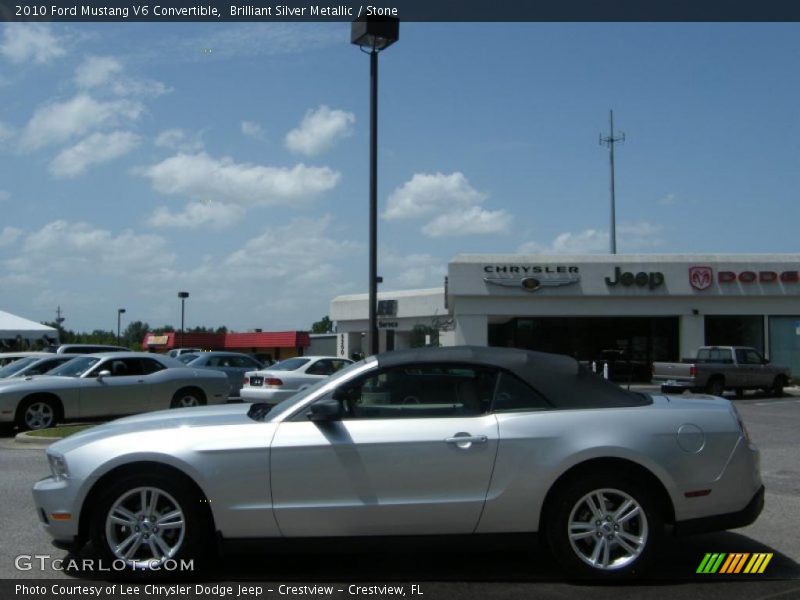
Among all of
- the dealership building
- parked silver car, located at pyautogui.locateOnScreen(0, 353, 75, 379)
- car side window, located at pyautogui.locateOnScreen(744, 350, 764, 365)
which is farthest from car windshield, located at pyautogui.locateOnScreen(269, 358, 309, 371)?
the dealership building

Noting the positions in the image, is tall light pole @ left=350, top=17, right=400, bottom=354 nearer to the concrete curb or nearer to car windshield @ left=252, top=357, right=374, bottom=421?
the concrete curb

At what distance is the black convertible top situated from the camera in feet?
19.6

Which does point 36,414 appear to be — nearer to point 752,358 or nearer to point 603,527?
point 603,527

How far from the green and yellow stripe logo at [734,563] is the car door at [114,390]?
38.4 feet

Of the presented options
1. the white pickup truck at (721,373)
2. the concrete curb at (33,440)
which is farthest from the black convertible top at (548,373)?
the white pickup truck at (721,373)

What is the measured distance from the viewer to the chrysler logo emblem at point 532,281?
3538 centimetres

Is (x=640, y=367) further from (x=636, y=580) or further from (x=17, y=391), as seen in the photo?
(x=636, y=580)

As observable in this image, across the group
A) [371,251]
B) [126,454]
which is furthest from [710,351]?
[126,454]

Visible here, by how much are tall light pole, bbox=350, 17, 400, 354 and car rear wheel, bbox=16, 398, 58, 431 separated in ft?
18.8

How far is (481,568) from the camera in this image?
20.1ft

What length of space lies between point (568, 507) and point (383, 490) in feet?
4.02

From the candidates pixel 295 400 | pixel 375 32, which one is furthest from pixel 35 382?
pixel 295 400

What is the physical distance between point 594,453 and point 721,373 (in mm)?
22709

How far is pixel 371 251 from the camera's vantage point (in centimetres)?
1549
